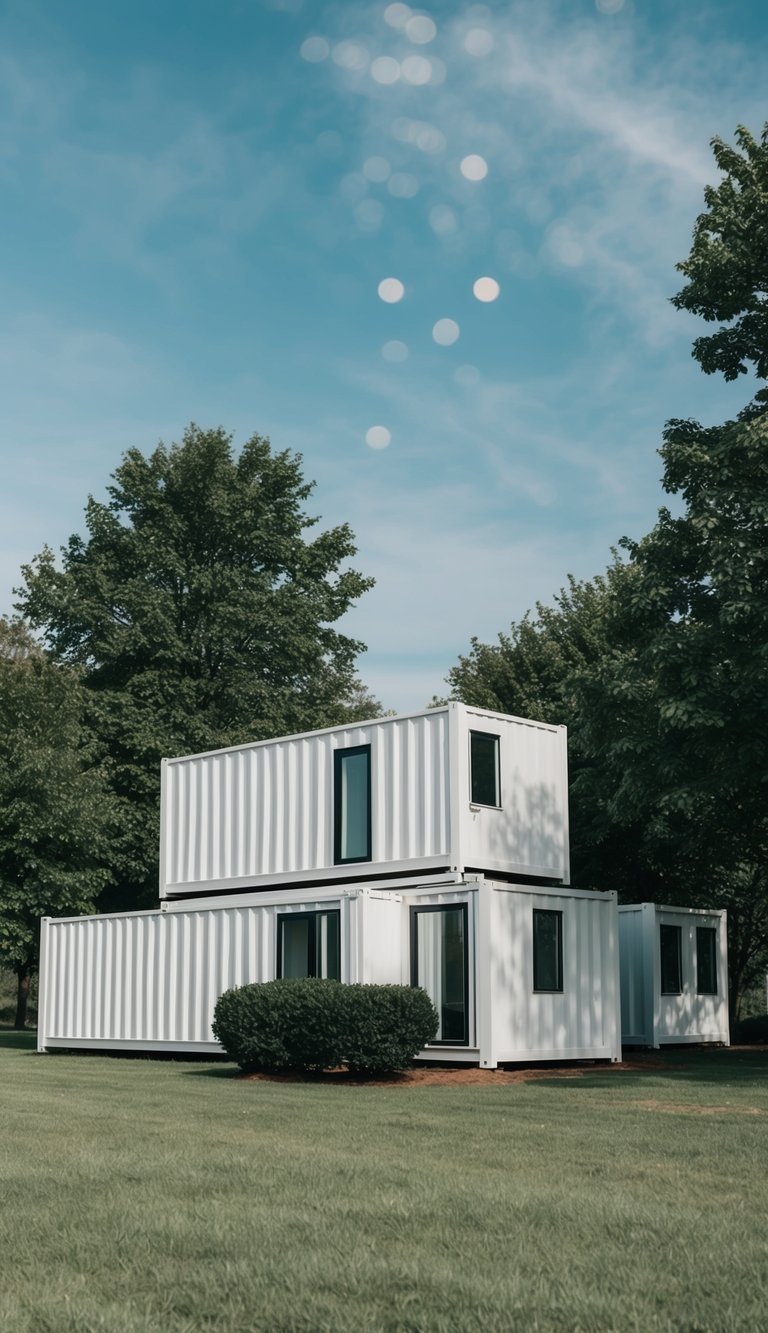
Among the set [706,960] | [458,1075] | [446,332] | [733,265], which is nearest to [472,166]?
[446,332]

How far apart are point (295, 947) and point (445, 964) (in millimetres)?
2983

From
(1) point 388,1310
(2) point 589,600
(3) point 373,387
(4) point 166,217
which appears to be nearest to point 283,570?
(2) point 589,600

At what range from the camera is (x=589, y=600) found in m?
39.7

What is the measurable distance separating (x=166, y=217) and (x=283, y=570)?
22650mm

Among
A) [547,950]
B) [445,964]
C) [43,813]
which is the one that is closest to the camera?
[445,964]

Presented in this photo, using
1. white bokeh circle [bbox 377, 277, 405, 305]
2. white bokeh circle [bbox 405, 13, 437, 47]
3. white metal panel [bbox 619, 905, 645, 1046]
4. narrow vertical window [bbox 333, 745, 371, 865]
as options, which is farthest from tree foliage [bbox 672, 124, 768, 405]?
white metal panel [bbox 619, 905, 645, 1046]

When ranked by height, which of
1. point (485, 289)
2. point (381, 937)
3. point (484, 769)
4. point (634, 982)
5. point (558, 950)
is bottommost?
point (634, 982)

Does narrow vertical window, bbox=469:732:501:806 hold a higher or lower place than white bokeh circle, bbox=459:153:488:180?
lower

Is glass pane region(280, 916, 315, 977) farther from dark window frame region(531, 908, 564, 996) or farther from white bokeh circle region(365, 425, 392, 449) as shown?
white bokeh circle region(365, 425, 392, 449)

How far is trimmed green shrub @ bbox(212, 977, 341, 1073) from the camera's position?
18812mm

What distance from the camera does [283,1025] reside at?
19156mm

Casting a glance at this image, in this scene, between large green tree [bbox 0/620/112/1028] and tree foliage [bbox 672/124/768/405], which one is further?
large green tree [bbox 0/620/112/1028]

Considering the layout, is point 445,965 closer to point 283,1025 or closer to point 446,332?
point 283,1025

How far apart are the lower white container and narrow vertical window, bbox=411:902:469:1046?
0.07 ft
